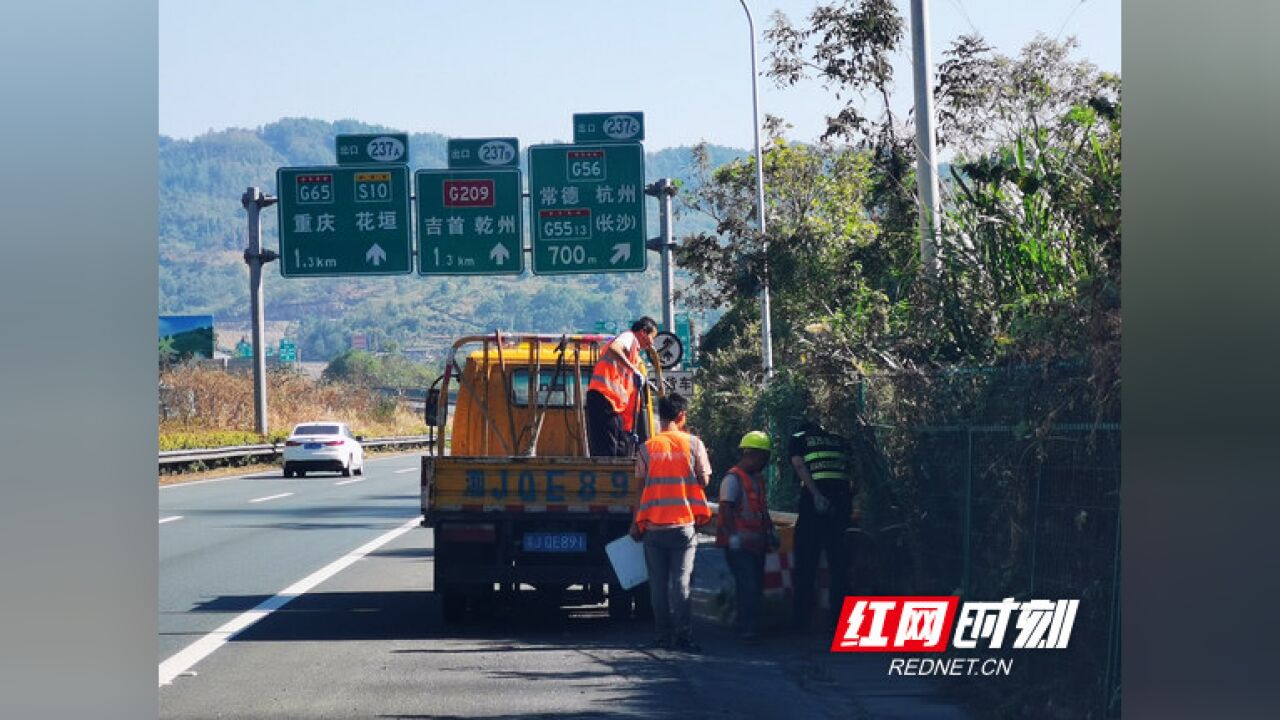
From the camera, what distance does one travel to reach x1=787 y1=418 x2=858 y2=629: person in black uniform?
13375mm

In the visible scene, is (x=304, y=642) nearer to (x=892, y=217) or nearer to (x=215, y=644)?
(x=215, y=644)

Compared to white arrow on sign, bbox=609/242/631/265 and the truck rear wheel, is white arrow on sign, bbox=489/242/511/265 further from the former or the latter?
the truck rear wheel

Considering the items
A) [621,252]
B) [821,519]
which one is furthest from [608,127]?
[821,519]

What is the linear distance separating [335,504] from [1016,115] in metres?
20.9

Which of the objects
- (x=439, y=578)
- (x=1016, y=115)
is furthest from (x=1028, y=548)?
(x=439, y=578)

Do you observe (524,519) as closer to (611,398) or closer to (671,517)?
(611,398)

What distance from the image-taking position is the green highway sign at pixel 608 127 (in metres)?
36.2

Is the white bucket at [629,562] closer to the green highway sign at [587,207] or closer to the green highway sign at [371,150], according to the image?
the green highway sign at [587,207]

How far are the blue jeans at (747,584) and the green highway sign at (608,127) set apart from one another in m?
23.5

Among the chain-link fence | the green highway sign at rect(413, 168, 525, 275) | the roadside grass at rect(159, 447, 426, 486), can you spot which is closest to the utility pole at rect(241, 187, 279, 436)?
the roadside grass at rect(159, 447, 426, 486)

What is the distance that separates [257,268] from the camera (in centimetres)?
4197

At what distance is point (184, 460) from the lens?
43.8m

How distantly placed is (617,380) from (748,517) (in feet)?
7.65

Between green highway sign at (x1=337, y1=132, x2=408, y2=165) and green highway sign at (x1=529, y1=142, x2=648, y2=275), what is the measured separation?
2934 millimetres
